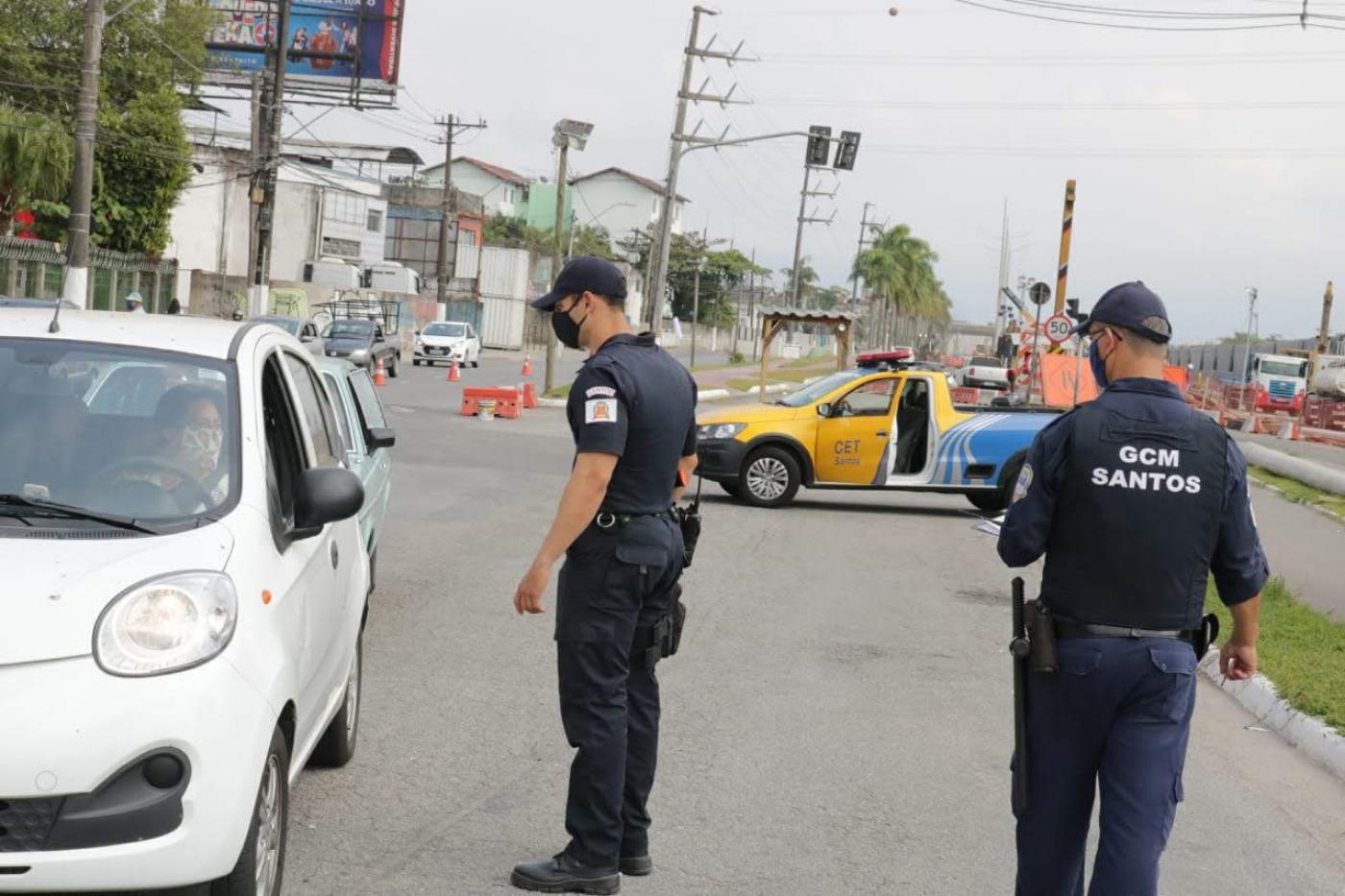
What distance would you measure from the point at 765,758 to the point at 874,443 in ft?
37.4

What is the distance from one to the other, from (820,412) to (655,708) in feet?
43.2

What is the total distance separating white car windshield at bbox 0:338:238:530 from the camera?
4.50 m

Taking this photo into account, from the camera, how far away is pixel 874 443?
18062 mm

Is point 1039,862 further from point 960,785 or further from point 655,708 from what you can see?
point 960,785

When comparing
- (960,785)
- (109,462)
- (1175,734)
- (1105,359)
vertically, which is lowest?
(960,785)

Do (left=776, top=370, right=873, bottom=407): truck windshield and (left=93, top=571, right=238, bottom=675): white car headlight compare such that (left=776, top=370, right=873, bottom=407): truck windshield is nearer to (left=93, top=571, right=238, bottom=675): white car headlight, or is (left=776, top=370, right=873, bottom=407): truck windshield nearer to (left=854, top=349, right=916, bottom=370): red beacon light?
(left=854, top=349, right=916, bottom=370): red beacon light

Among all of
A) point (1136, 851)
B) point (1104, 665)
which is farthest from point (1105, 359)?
point (1136, 851)

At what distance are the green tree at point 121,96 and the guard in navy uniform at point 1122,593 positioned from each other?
1460 inches

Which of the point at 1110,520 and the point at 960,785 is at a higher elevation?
the point at 1110,520

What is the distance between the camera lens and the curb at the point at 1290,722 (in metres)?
7.67

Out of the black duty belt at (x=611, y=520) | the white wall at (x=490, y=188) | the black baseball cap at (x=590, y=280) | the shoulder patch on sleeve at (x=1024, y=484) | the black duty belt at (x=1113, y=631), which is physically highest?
the white wall at (x=490, y=188)

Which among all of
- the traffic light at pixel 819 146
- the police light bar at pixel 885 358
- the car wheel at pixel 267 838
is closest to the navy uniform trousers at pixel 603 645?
the car wheel at pixel 267 838

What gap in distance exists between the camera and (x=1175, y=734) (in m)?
4.21

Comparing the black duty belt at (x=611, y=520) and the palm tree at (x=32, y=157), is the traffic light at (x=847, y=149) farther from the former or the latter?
the black duty belt at (x=611, y=520)
